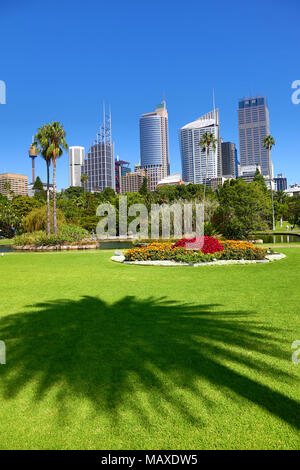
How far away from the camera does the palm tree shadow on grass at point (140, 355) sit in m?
3.54

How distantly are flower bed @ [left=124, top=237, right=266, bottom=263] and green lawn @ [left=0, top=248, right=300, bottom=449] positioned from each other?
7108 mm

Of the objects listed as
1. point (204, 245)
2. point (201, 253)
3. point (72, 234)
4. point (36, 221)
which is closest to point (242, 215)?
point (72, 234)

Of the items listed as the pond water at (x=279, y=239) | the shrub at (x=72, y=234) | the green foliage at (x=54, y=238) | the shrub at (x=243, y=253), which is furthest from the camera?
the pond water at (x=279, y=239)

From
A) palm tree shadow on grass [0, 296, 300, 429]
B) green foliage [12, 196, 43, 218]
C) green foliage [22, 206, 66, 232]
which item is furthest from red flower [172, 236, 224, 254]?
green foliage [12, 196, 43, 218]

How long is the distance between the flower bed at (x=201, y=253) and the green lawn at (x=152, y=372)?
23.3 feet

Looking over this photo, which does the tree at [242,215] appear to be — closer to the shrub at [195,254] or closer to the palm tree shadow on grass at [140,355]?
the shrub at [195,254]

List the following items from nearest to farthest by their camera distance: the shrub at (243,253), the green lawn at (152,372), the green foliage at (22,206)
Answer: the green lawn at (152,372), the shrub at (243,253), the green foliage at (22,206)

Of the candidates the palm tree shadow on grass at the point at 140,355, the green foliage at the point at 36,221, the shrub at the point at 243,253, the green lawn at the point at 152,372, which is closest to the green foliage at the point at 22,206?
the green foliage at the point at 36,221

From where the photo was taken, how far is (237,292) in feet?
28.1

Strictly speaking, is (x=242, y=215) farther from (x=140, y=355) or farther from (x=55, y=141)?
(x=140, y=355)

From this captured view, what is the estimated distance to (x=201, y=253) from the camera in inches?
626
